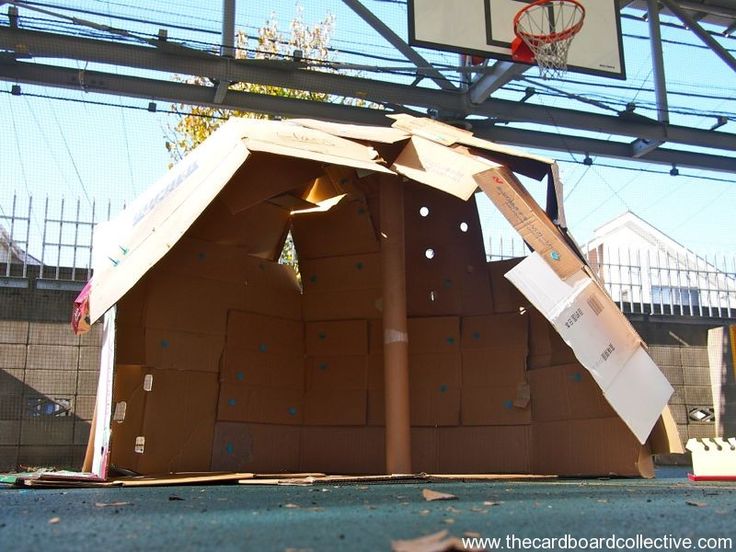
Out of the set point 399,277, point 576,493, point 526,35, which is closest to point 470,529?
point 576,493

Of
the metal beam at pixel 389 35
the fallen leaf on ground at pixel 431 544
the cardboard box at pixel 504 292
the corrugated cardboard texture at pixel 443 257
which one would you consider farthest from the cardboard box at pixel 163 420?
the metal beam at pixel 389 35

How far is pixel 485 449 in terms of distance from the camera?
3.48 metres

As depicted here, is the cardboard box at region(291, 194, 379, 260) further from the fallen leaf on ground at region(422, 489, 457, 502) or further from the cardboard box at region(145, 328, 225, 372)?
the fallen leaf on ground at region(422, 489, 457, 502)

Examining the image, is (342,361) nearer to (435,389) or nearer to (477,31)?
(435,389)

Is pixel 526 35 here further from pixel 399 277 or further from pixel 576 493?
pixel 576 493

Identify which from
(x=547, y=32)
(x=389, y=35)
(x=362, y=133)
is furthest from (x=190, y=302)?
(x=547, y=32)

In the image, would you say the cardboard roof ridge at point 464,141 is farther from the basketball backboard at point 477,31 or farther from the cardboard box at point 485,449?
the basketball backboard at point 477,31

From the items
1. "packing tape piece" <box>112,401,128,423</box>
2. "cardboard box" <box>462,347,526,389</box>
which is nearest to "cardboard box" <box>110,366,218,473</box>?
"packing tape piece" <box>112,401,128,423</box>

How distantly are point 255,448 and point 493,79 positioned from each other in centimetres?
323

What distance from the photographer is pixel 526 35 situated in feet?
15.6

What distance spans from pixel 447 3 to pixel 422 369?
2.71 m

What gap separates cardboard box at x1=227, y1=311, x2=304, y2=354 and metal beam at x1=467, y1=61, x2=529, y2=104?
252 cm

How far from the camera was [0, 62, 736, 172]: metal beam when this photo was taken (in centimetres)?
499

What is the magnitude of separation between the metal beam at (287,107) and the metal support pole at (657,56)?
0.48 metres
